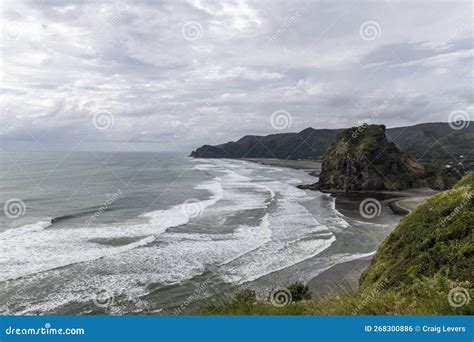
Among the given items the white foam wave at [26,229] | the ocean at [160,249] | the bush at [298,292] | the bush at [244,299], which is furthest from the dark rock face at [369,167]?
the bush at [244,299]

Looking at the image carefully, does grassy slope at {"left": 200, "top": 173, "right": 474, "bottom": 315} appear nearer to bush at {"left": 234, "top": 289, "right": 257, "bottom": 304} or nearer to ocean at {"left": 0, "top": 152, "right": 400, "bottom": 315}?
bush at {"left": 234, "top": 289, "right": 257, "bottom": 304}

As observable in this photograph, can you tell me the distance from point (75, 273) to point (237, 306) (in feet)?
55.8

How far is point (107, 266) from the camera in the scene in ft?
75.3

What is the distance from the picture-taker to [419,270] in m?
10.9

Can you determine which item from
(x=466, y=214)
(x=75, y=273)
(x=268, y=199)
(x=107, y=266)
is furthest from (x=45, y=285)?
(x=268, y=199)

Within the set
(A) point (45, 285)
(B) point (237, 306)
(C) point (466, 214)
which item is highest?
(C) point (466, 214)

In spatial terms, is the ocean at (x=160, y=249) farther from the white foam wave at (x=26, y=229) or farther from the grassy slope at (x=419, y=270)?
the grassy slope at (x=419, y=270)

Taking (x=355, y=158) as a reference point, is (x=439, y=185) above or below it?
below

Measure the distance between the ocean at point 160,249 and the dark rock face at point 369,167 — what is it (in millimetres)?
23576

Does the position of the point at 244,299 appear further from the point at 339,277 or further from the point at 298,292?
the point at 339,277

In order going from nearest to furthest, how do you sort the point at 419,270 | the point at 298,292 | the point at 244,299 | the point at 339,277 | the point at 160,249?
the point at 419,270, the point at 244,299, the point at 298,292, the point at 339,277, the point at 160,249

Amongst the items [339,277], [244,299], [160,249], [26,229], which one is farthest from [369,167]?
[244,299]

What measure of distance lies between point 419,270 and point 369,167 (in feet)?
222

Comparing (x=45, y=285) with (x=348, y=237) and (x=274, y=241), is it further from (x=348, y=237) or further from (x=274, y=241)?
(x=348, y=237)
